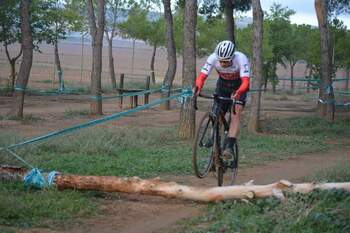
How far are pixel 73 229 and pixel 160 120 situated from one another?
14.1 metres

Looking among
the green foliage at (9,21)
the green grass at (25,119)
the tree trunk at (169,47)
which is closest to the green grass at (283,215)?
the green grass at (25,119)

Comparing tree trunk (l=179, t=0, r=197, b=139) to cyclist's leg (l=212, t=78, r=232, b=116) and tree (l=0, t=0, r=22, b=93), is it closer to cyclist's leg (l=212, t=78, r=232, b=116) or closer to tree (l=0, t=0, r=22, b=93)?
cyclist's leg (l=212, t=78, r=232, b=116)

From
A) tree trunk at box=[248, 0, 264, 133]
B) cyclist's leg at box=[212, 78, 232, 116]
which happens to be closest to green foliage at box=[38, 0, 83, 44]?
tree trunk at box=[248, 0, 264, 133]

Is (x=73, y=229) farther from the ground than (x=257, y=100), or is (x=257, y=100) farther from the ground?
(x=257, y=100)

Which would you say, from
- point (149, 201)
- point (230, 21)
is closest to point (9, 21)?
point (230, 21)

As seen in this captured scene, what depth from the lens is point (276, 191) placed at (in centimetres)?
698

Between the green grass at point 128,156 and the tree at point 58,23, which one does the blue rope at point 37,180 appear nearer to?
the green grass at point 128,156

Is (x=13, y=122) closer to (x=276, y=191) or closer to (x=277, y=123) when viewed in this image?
(x=277, y=123)

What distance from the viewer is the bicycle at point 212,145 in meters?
8.36

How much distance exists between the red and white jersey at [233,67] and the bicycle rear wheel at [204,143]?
2.06ft

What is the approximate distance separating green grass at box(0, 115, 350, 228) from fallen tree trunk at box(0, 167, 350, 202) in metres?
0.13

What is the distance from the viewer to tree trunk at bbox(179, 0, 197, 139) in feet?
46.2

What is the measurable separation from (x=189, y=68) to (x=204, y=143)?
5.91 m

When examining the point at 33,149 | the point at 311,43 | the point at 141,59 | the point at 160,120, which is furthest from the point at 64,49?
the point at 33,149
